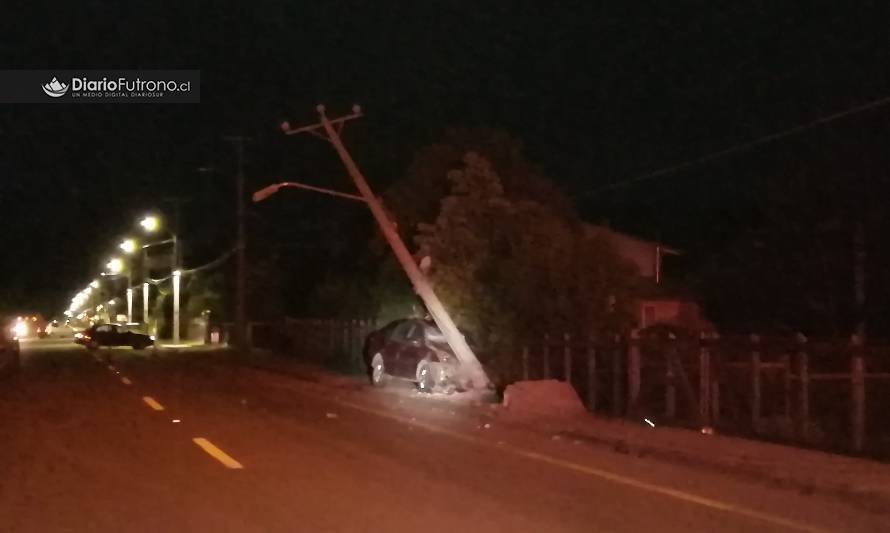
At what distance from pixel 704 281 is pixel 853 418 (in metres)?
23.8

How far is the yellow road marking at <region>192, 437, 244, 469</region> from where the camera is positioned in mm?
14711

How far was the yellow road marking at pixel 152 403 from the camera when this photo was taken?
2331cm

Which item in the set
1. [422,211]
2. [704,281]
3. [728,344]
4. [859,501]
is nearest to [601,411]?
[728,344]

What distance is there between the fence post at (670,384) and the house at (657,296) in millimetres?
17933

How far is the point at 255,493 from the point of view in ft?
40.7

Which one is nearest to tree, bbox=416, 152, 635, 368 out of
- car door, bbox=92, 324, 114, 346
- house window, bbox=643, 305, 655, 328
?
house window, bbox=643, 305, 655, 328

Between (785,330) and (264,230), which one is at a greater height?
(264,230)

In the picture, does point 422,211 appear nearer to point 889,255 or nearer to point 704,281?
point 704,281

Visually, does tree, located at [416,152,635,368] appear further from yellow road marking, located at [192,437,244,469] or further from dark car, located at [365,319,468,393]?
yellow road marking, located at [192,437,244,469]

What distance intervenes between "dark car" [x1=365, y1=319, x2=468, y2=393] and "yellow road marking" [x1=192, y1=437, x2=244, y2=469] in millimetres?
9708

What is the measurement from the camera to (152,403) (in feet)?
80.6

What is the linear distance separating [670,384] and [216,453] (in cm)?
800

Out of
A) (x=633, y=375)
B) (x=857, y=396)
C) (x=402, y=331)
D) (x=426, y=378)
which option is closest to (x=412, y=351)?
(x=426, y=378)

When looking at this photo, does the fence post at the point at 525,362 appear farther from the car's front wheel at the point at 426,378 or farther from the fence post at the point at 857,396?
the fence post at the point at 857,396
